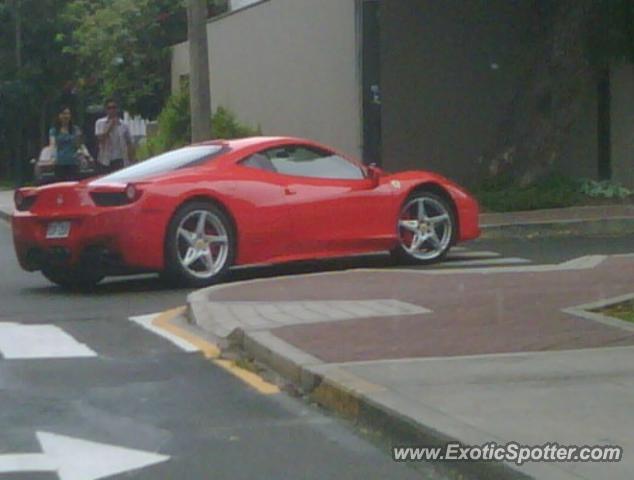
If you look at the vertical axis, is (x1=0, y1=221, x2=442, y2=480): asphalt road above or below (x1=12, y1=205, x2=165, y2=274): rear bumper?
below

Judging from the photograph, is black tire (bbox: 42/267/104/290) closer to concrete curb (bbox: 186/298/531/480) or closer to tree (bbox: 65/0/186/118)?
concrete curb (bbox: 186/298/531/480)

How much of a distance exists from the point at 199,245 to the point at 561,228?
6788 mm

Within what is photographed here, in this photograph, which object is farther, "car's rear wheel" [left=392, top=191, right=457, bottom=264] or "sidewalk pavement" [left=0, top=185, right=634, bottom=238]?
"sidewalk pavement" [left=0, top=185, right=634, bottom=238]

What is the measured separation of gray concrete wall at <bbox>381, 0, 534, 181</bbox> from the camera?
22516 millimetres

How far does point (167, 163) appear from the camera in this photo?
14.2m

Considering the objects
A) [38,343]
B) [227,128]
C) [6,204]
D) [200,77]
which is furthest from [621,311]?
[6,204]

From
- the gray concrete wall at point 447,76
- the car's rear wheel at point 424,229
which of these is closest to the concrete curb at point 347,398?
the car's rear wheel at point 424,229

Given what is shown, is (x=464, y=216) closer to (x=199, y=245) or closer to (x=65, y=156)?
(x=199, y=245)

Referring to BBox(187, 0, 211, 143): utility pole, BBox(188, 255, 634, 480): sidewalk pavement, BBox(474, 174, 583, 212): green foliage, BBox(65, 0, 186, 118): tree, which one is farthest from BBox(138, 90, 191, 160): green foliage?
BBox(188, 255, 634, 480): sidewalk pavement

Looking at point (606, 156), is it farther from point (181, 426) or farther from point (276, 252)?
point (181, 426)

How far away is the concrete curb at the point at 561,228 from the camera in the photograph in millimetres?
18891

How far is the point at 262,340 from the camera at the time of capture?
9727 millimetres

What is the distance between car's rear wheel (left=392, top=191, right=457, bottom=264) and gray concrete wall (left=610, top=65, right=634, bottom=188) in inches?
351

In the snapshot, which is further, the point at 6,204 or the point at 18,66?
the point at 18,66
